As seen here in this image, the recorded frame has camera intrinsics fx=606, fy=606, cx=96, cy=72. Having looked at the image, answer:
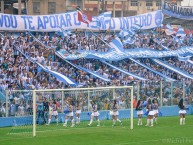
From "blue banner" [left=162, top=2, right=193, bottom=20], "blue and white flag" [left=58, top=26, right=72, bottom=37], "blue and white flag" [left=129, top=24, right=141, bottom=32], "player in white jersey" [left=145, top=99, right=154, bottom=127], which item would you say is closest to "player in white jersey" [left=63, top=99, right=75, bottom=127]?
"player in white jersey" [left=145, top=99, right=154, bottom=127]

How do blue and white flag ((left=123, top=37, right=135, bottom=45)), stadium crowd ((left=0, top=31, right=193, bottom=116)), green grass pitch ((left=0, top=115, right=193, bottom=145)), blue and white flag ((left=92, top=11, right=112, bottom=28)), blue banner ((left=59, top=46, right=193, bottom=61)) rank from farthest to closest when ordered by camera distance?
blue and white flag ((left=92, top=11, right=112, bottom=28)) < blue and white flag ((left=123, top=37, right=135, bottom=45)) < blue banner ((left=59, top=46, right=193, bottom=61)) < stadium crowd ((left=0, top=31, right=193, bottom=116)) < green grass pitch ((left=0, top=115, right=193, bottom=145))

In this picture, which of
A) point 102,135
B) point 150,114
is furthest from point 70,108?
point 102,135

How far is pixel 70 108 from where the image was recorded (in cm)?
3716

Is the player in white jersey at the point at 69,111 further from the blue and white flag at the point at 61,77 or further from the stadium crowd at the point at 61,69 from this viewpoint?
the blue and white flag at the point at 61,77

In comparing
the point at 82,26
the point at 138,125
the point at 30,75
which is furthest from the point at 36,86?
the point at 82,26

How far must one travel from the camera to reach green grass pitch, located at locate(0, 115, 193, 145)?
29.2 m

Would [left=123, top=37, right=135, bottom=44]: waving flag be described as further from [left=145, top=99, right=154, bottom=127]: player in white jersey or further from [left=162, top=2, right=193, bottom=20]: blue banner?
[left=145, top=99, right=154, bottom=127]: player in white jersey

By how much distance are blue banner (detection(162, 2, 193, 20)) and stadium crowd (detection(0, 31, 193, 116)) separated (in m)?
6.13

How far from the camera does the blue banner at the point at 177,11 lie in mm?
59625

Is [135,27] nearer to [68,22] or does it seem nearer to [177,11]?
[177,11]

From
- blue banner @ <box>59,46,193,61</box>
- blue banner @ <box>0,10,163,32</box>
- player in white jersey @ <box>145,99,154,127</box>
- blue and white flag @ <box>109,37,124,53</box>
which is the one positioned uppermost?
blue banner @ <box>0,10,163,32</box>

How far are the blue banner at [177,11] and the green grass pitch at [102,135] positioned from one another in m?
22.9

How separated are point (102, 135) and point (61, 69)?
14130 mm

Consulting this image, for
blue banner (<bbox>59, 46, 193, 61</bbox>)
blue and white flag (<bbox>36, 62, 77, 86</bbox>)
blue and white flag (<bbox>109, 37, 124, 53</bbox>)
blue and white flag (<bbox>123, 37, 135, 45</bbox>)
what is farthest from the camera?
blue and white flag (<bbox>123, 37, 135, 45</bbox>)
